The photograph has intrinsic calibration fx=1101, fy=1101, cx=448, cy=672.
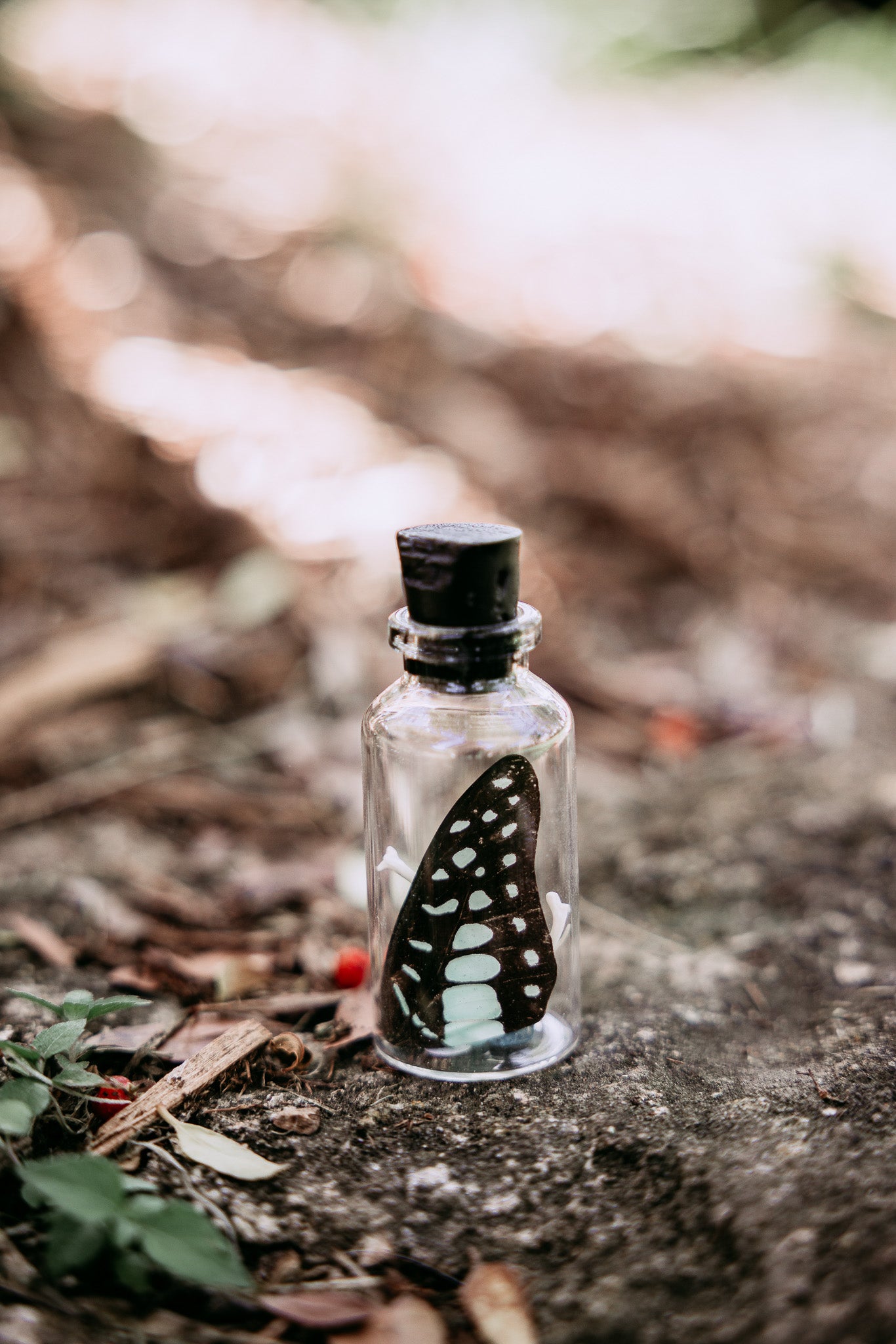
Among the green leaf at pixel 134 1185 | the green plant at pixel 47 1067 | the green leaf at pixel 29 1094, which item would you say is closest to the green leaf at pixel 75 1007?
the green plant at pixel 47 1067

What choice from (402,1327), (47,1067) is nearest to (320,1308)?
(402,1327)

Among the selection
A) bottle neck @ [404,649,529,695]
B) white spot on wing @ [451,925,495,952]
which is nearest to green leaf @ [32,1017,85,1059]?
white spot on wing @ [451,925,495,952]

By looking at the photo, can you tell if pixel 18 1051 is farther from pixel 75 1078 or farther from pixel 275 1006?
pixel 275 1006

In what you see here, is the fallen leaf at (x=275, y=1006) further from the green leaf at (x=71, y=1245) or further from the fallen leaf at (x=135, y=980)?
the green leaf at (x=71, y=1245)

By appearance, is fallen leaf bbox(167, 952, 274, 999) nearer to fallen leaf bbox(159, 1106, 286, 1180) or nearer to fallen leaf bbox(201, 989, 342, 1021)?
fallen leaf bbox(201, 989, 342, 1021)

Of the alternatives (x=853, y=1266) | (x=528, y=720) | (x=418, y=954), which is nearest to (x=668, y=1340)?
(x=853, y=1266)

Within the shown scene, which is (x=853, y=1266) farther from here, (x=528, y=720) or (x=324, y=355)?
(x=324, y=355)

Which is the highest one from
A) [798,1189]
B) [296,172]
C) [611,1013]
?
[296,172]
